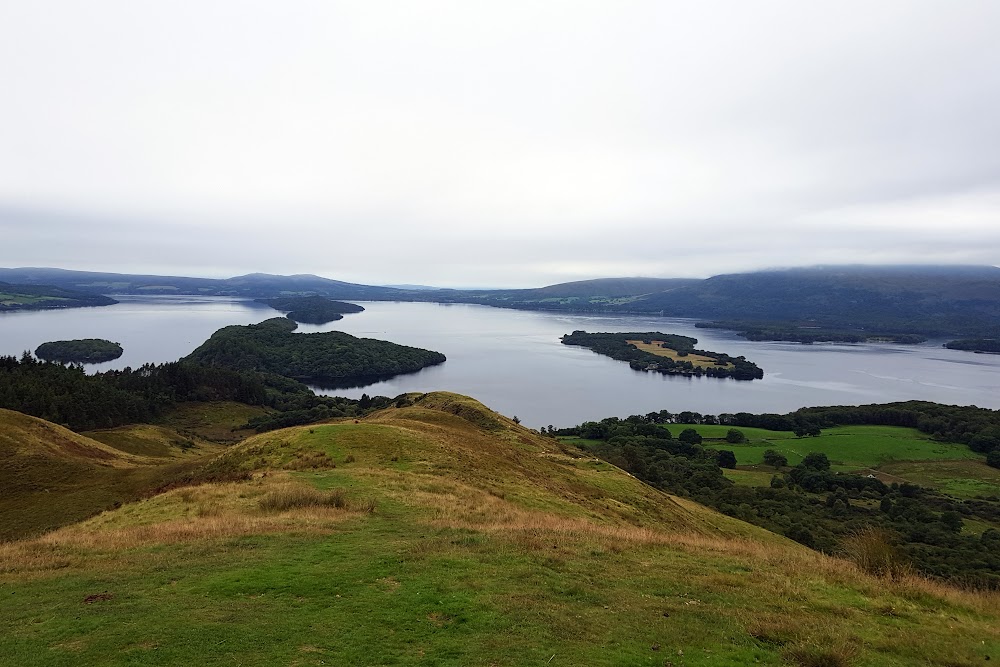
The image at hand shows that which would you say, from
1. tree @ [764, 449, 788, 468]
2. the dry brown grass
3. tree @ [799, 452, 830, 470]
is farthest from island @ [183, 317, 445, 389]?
the dry brown grass

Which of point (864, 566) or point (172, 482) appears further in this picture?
point (172, 482)

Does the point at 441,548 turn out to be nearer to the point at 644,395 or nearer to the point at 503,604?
the point at 503,604

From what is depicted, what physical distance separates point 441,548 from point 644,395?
144808 mm

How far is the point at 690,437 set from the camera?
99.3 meters

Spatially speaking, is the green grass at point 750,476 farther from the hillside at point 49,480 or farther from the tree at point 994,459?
the hillside at point 49,480

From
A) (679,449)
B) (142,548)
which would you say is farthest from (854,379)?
(142,548)

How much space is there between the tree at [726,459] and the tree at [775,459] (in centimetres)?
591

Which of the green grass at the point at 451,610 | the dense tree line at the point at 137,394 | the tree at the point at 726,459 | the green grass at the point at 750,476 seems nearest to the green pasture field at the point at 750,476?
the green grass at the point at 750,476

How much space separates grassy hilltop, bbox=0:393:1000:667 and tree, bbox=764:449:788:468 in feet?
270

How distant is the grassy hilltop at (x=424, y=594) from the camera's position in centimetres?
917

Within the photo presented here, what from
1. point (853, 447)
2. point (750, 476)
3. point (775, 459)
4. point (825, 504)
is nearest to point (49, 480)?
point (825, 504)

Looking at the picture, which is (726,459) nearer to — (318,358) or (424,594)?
(424,594)

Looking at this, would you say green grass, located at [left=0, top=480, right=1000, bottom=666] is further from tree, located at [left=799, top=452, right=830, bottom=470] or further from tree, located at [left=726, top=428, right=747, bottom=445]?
tree, located at [left=726, top=428, right=747, bottom=445]

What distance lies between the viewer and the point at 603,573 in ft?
44.4
